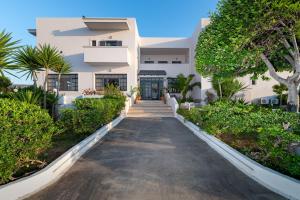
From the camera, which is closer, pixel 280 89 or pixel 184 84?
pixel 280 89

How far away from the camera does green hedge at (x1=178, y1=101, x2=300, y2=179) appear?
495cm

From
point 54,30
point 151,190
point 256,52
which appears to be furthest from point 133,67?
point 151,190

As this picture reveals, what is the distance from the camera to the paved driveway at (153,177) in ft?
14.4

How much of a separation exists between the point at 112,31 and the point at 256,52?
1877 cm

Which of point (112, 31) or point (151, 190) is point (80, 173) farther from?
Answer: point (112, 31)

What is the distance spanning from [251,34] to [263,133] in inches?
170

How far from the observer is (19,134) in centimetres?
474

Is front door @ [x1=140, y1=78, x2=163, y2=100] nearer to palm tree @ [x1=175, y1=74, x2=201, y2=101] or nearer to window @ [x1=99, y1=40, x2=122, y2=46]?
palm tree @ [x1=175, y1=74, x2=201, y2=101]

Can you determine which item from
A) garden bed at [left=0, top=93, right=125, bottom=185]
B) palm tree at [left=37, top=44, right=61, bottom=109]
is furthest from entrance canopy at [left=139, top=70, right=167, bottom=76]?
garden bed at [left=0, top=93, right=125, bottom=185]

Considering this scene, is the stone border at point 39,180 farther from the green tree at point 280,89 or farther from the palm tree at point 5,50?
the green tree at point 280,89

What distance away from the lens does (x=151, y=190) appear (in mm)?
4562

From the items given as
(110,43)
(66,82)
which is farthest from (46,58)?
(66,82)

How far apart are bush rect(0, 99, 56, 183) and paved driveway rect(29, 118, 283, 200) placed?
87 cm

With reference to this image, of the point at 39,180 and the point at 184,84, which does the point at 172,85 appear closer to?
the point at 184,84
